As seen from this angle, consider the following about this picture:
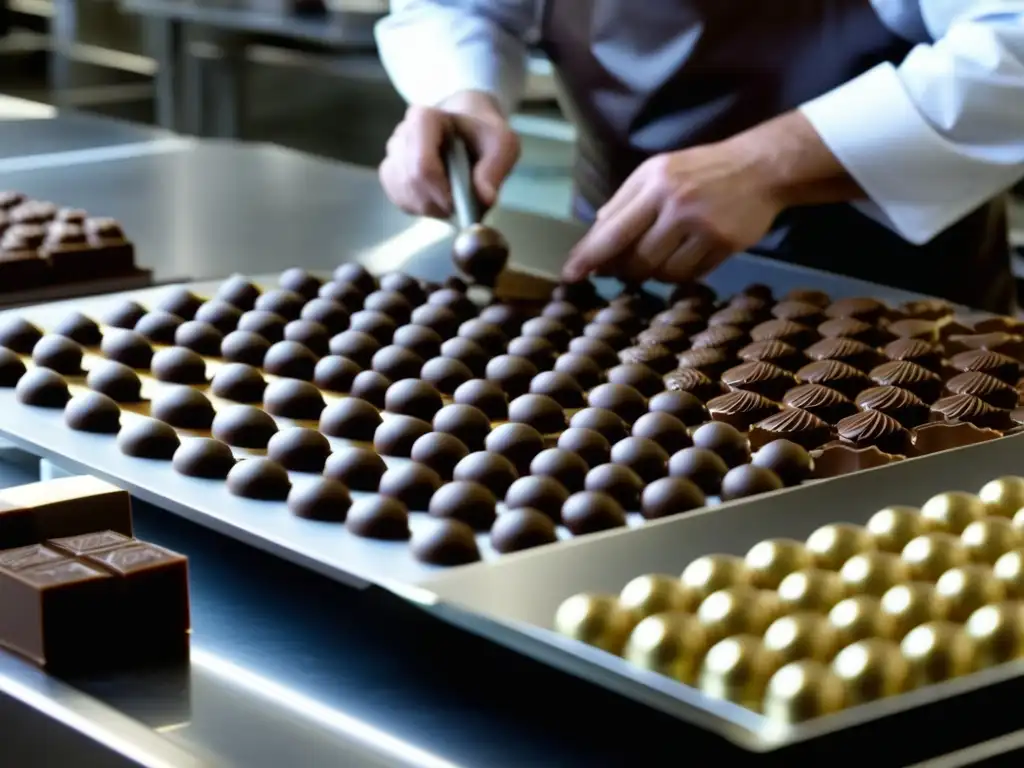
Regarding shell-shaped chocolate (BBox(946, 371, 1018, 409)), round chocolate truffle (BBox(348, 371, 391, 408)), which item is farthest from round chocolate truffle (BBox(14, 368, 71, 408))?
shell-shaped chocolate (BBox(946, 371, 1018, 409))

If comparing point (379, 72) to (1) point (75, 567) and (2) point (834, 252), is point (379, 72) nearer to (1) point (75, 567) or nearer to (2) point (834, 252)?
(2) point (834, 252)

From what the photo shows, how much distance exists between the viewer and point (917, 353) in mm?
1346

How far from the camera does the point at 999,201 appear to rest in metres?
2.00

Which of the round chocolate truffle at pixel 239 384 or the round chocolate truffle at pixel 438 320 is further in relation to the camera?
the round chocolate truffle at pixel 438 320

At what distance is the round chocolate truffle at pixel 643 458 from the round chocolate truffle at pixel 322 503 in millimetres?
187

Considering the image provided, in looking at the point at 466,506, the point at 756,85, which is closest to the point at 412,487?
the point at 466,506

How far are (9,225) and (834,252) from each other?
3.04 feet

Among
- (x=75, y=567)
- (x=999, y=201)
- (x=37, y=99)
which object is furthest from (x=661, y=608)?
(x=37, y=99)

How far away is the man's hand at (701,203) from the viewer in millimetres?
1618

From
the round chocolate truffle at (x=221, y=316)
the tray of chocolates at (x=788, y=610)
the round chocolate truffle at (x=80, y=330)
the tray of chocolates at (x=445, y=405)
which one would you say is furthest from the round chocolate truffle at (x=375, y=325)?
the tray of chocolates at (x=788, y=610)

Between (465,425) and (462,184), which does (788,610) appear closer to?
(465,425)

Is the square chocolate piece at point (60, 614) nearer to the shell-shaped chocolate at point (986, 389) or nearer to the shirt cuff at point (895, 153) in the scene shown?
the shell-shaped chocolate at point (986, 389)

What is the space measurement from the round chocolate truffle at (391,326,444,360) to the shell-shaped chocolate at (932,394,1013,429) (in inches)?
16.4

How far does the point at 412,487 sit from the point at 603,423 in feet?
0.62
